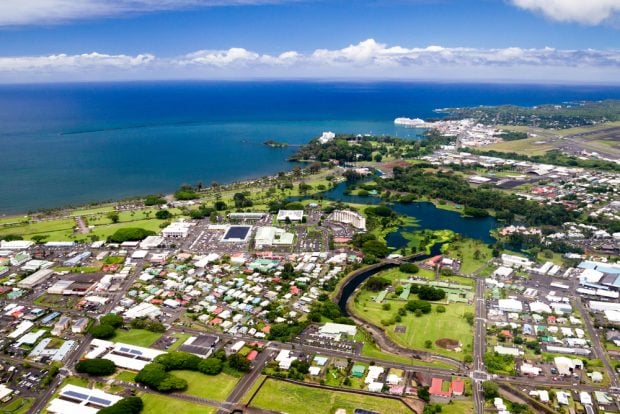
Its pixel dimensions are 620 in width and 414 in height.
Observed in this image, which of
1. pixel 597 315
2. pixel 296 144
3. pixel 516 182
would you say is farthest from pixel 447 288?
pixel 296 144

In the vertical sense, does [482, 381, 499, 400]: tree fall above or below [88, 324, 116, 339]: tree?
above

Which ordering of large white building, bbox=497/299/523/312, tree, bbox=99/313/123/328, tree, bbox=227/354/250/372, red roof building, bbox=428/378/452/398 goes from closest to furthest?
red roof building, bbox=428/378/452/398 → tree, bbox=227/354/250/372 → tree, bbox=99/313/123/328 → large white building, bbox=497/299/523/312

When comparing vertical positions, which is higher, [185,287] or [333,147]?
[333,147]

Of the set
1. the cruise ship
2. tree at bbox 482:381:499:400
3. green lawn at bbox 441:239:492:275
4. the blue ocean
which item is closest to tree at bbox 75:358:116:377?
tree at bbox 482:381:499:400

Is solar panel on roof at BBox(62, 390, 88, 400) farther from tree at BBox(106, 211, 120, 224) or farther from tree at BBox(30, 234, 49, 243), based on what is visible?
tree at BBox(106, 211, 120, 224)

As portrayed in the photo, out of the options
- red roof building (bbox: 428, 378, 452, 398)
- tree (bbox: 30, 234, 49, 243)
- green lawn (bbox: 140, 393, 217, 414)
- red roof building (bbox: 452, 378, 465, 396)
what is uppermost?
red roof building (bbox: 452, 378, 465, 396)

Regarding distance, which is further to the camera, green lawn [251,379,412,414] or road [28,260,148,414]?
road [28,260,148,414]

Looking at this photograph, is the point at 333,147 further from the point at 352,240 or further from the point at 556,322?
the point at 556,322
